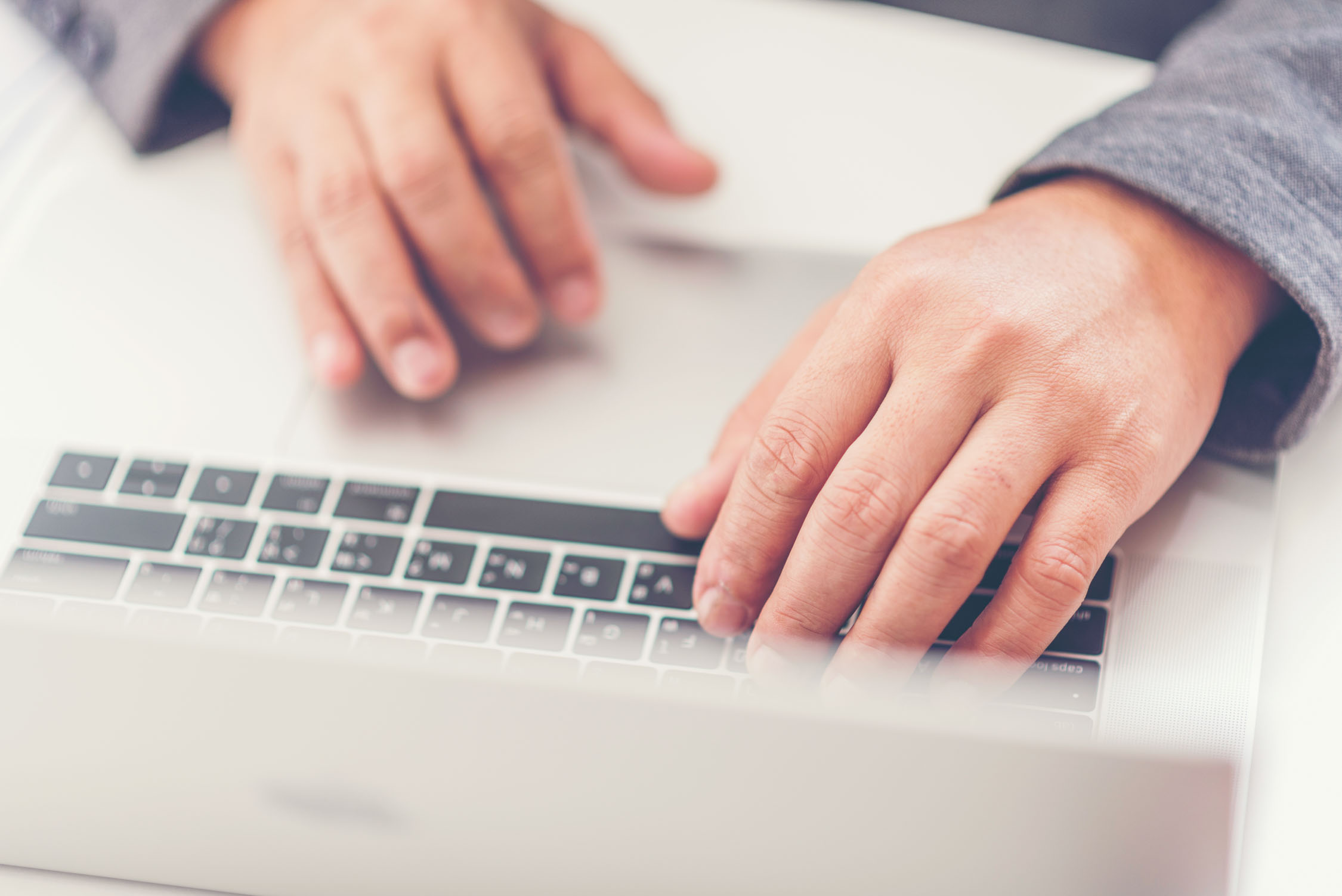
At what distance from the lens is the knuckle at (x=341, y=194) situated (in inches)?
22.9

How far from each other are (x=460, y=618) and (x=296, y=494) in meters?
0.12

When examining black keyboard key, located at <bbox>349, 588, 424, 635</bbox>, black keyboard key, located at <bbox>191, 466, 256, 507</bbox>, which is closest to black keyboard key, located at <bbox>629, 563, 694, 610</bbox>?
black keyboard key, located at <bbox>349, 588, 424, 635</bbox>

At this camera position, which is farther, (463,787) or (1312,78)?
(1312,78)

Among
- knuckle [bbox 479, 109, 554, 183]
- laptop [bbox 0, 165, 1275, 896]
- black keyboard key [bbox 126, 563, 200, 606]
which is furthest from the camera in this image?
knuckle [bbox 479, 109, 554, 183]

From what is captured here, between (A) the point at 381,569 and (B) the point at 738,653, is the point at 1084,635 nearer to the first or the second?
(B) the point at 738,653

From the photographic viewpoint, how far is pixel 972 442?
0.41m

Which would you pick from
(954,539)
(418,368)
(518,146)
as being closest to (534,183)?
(518,146)

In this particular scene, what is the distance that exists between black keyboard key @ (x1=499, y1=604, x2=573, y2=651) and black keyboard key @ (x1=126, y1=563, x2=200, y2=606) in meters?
0.16

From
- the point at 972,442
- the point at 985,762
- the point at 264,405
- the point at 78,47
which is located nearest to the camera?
the point at 985,762

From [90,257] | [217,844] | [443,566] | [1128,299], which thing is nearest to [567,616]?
[443,566]

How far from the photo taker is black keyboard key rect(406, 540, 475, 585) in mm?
490

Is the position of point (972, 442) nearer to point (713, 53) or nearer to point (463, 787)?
point (463, 787)

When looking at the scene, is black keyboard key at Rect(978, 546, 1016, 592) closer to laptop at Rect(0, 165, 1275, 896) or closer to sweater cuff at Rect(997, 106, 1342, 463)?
laptop at Rect(0, 165, 1275, 896)

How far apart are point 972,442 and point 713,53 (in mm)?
455
